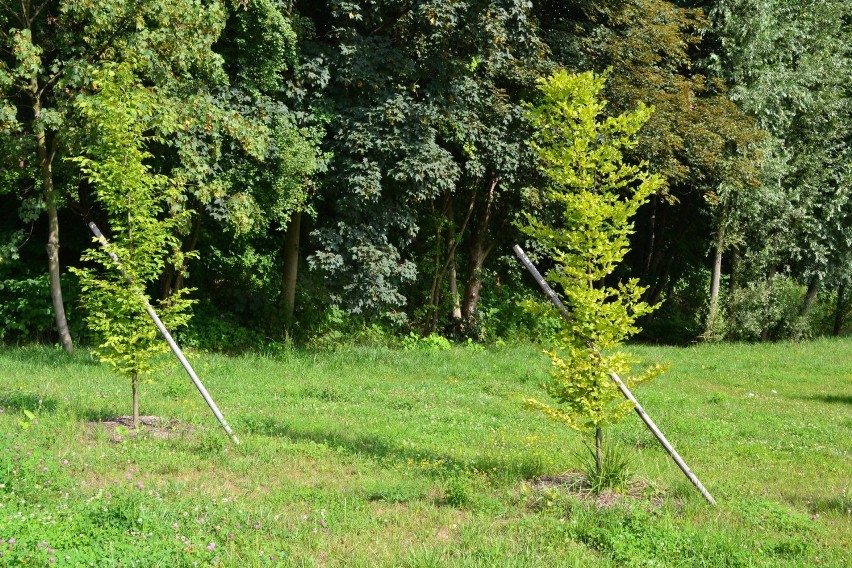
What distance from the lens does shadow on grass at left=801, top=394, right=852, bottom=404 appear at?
1502 centimetres

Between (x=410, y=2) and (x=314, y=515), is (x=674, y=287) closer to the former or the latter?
(x=410, y=2)

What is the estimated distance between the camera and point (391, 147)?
16391 mm

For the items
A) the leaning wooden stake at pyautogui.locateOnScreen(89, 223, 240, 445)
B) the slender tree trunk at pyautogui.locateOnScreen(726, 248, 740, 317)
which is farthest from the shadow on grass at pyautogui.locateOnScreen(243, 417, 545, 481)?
the slender tree trunk at pyautogui.locateOnScreen(726, 248, 740, 317)

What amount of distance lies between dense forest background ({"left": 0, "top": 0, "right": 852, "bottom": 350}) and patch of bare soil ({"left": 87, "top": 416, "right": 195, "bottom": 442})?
8.75ft

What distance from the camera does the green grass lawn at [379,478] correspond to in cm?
598

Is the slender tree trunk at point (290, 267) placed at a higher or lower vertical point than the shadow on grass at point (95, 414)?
higher

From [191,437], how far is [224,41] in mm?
9727

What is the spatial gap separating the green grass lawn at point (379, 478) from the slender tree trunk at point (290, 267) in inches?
182

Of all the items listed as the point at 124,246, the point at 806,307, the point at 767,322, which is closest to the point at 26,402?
the point at 124,246

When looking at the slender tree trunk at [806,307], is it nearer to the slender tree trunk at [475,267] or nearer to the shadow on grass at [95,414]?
the slender tree trunk at [475,267]

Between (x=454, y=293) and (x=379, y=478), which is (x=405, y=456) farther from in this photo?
(x=454, y=293)

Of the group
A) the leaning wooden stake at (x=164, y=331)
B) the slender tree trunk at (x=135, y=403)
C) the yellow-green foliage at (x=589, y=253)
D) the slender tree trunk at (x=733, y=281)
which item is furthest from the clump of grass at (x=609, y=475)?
the slender tree trunk at (x=733, y=281)

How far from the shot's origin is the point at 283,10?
1602 cm

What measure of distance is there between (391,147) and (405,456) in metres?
8.87
